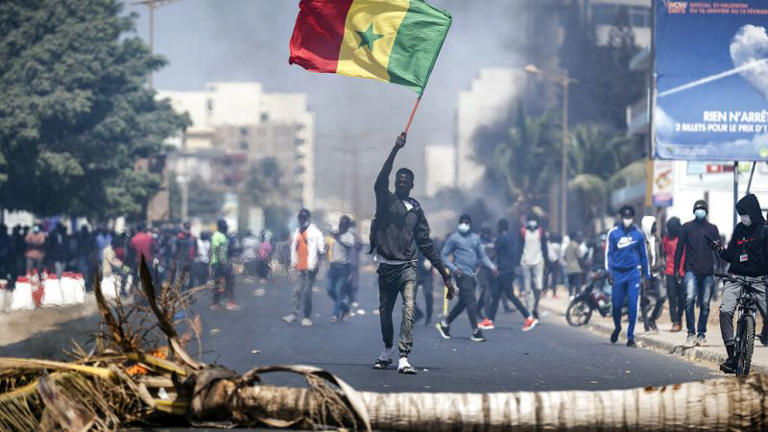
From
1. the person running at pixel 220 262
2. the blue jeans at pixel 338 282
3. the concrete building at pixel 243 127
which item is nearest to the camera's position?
the blue jeans at pixel 338 282

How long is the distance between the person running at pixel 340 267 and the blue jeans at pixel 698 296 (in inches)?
255

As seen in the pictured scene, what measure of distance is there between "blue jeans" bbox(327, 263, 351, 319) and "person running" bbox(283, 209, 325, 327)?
35 centimetres

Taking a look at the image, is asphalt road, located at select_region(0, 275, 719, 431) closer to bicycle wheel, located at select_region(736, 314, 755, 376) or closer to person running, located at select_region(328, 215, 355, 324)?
person running, located at select_region(328, 215, 355, 324)

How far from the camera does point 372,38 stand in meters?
12.6

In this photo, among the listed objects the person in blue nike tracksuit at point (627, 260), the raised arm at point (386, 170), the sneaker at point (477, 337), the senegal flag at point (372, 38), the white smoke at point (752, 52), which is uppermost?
the white smoke at point (752, 52)

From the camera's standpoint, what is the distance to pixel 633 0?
3755 inches

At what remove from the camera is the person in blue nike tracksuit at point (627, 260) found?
1578 cm

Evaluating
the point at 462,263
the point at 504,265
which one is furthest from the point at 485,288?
the point at 462,263

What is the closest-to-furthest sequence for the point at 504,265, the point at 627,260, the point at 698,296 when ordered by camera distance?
the point at 698,296 → the point at 627,260 → the point at 504,265

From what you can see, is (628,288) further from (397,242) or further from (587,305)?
(587,305)

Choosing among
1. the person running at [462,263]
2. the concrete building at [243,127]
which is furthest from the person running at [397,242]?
the concrete building at [243,127]

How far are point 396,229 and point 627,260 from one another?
16.6 ft

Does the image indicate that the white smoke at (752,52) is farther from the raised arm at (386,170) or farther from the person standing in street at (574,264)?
the raised arm at (386,170)

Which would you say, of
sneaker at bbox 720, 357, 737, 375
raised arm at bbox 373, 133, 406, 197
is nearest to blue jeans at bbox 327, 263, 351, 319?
raised arm at bbox 373, 133, 406, 197
